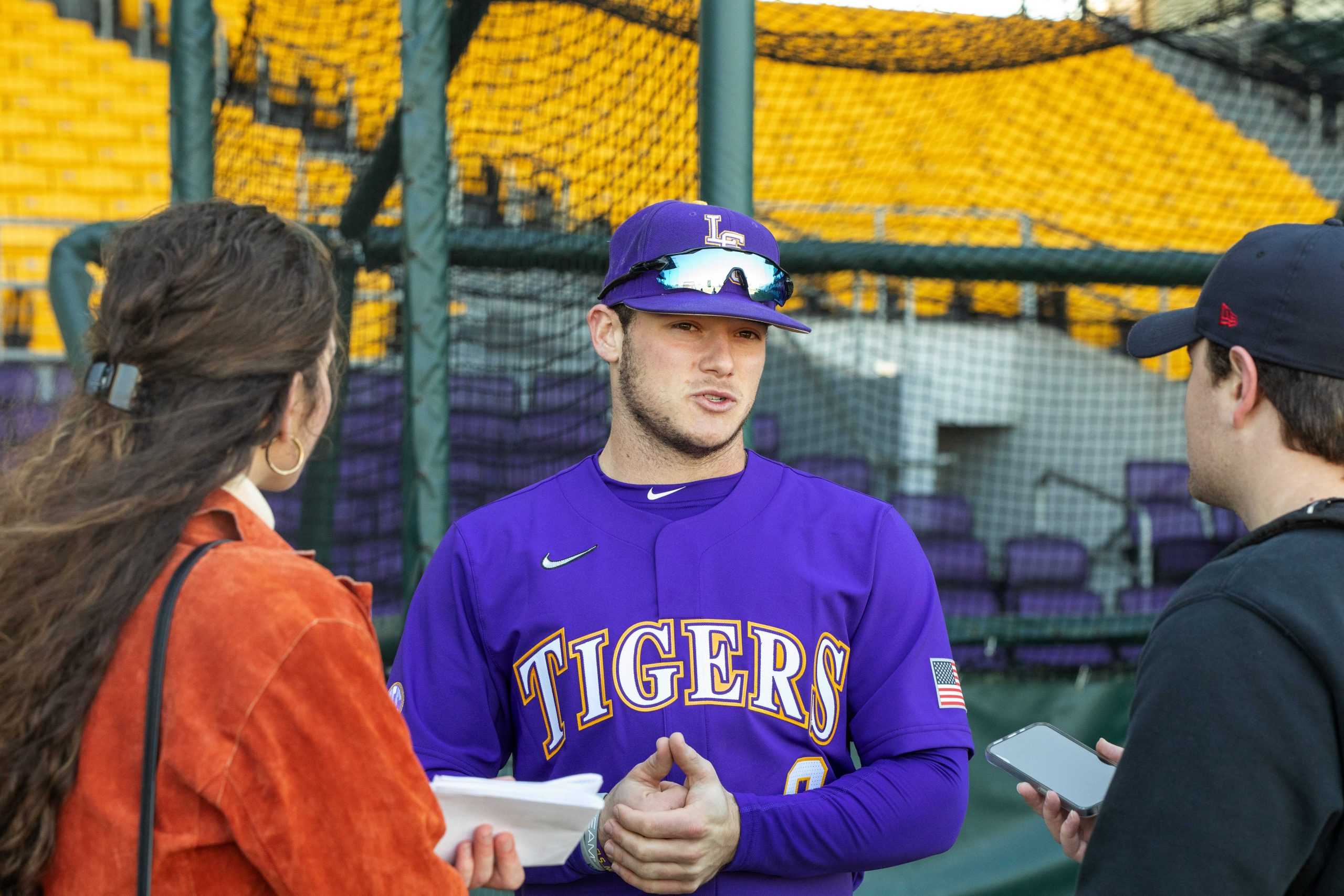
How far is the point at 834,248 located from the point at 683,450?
177cm

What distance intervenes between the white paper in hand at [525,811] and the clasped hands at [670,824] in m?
0.18

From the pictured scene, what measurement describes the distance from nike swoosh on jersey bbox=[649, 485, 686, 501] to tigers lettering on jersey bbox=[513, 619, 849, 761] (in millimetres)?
222

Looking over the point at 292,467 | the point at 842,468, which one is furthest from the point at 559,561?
the point at 842,468

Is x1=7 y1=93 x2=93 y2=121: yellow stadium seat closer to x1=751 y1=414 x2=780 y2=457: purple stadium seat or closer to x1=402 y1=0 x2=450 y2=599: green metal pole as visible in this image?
x1=751 y1=414 x2=780 y2=457: purple stadium seat

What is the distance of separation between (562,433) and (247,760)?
3454mm

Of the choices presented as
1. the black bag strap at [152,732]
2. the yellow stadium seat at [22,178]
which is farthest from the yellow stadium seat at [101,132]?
the black bag strap at [152,732]

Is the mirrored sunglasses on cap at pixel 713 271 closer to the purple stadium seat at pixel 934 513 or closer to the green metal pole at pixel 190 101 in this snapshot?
the green metal pole at pixel 190 101

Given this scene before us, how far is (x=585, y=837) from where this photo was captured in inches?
64.2

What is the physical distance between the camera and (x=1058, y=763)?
5.03 ft

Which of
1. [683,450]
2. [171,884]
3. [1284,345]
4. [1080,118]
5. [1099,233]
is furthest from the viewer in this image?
[1080,118]

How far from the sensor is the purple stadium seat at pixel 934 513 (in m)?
6.94

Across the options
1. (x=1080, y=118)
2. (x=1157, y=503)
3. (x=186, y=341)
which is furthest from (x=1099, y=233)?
(x=186, y=341)

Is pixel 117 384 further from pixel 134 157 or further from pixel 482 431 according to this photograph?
pixel 134 157

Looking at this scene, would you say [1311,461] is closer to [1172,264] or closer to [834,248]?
[834,248]
